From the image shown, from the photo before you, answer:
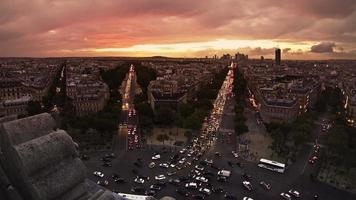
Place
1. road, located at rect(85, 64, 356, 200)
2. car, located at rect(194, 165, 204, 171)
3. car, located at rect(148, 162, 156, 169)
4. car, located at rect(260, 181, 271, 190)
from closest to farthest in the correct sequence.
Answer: road, located at rect(85, 64, 356, 200)
car, located at rect(260, 181, 271, 190)
car, located at rect(194, 165, 204, 171)
car, located at rect(148, 162, 156, 169)

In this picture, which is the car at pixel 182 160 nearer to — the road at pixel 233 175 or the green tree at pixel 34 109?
the road at pixel 233 175

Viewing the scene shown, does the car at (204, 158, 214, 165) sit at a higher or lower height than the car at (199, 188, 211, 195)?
higher

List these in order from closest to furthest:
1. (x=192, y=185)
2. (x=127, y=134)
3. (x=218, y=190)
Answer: (x=218, y=190) < (x=192, y=185) < (x=127, y=134)

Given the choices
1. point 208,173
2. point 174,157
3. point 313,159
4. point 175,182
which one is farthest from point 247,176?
point 313,159

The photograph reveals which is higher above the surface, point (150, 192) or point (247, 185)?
point (150, 192)

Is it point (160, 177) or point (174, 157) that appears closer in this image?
point (160, 177)

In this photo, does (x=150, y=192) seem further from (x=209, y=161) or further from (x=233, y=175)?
(x=209, y=161)

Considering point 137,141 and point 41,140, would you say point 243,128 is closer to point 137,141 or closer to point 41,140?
point 137,141

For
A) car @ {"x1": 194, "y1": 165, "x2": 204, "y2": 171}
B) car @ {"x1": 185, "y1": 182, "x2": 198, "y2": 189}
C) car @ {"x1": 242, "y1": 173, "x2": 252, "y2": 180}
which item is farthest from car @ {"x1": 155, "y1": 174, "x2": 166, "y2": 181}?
car @ {"x1": 242, "y1": 173, "x2": 252, "y2": 180}

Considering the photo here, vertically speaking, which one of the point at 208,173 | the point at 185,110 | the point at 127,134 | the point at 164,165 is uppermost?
the point at 185,110

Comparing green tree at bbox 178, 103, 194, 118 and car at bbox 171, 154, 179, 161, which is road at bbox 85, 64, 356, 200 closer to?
car at bbox 171, 154, 179, 161
